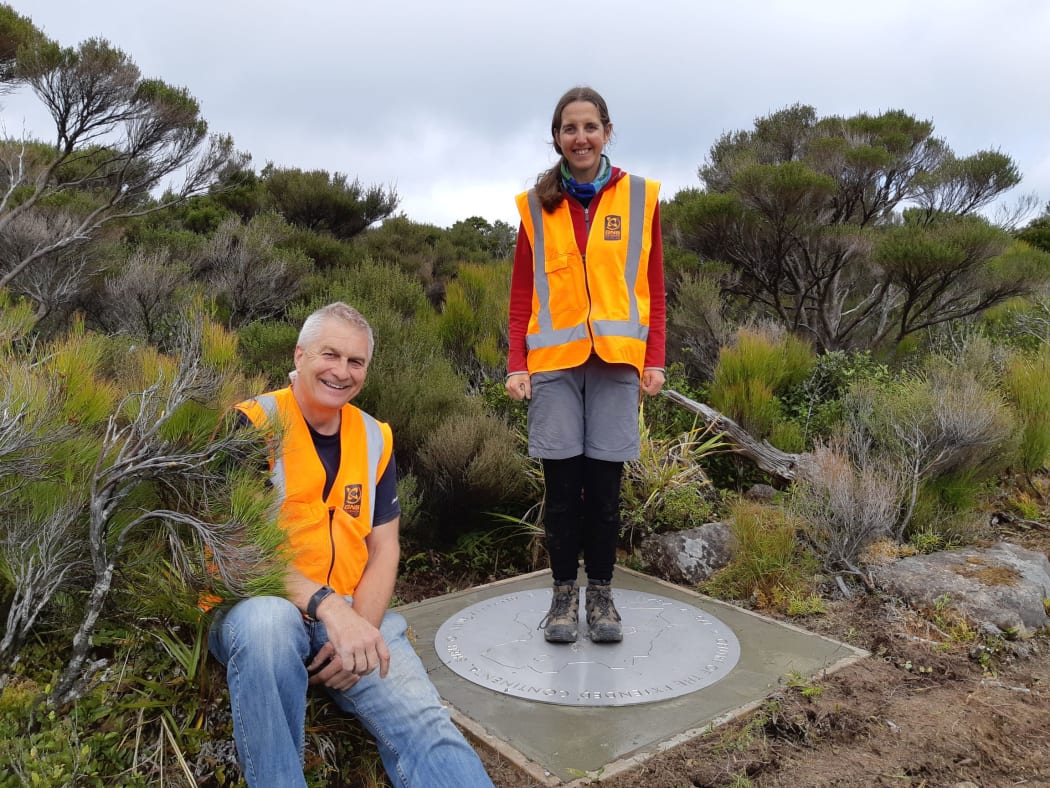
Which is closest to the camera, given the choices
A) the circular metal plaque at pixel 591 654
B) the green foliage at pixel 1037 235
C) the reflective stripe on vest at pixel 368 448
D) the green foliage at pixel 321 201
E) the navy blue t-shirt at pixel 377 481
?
the reflective stripe on vest at pixel 368 448

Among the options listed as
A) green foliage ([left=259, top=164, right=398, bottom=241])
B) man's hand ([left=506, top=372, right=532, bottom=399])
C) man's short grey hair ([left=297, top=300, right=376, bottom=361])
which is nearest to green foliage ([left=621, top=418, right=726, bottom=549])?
man's hand ([left=506, top=372, right=532, bottom=399])

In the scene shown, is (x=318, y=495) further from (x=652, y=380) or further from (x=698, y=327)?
(x=698, y=327)

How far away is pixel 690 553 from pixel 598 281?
184 centimetres

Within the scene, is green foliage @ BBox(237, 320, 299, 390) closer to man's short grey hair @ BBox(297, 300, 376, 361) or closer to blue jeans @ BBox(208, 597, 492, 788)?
man's short grey hair @ BBox(297, 300, 376, 361)

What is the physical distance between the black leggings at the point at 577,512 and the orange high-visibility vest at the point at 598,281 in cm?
42

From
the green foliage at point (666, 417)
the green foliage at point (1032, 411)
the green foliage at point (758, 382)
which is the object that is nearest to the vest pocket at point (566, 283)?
the green foliage at point (666, 417)

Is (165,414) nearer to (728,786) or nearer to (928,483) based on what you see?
(728,786)

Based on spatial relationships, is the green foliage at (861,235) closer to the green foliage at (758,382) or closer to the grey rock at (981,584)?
the green foliage at (758,382)

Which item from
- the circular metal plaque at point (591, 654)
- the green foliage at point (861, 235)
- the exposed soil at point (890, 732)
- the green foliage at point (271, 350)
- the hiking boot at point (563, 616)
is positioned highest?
the green foliage at point (861, 235)

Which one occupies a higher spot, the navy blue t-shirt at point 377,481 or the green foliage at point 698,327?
the green foliage at point 698,327

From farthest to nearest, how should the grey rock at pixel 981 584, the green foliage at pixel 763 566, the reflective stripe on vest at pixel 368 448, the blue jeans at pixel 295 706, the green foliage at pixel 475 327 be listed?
1. the green foliage at pixel 475 327
2. the green foliage at pixel 763 566
3. the grey rock at pixel 981 584
4. the reflective stripe on vest at pixel 368 448
5. the blue jeans at pixel 295 706

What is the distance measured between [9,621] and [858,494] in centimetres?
365

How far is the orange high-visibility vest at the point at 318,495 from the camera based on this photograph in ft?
6.70

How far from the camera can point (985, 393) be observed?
491cm
